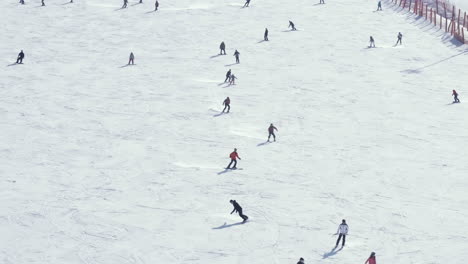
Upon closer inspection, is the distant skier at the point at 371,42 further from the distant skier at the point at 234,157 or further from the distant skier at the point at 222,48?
the distant skier at the point at 234,157

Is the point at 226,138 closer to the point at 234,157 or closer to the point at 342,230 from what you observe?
the point at 234,157

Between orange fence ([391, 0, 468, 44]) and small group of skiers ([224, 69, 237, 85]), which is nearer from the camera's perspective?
small group of skiers ([224, 69, 237, 85])

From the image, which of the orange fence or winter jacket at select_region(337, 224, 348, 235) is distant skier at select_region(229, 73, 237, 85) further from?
winter jacket at select_region(337, 224, 348, 235)

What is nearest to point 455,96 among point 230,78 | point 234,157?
point 230,78

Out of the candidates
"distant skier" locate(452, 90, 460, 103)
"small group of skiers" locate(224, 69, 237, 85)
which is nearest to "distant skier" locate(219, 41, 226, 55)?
"small group of skiers" locate(224, 69, 237, 85)

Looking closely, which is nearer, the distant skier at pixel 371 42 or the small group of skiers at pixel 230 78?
the small group of skiers at pixel 230 78

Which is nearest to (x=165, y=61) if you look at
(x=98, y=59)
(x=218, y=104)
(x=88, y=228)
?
(x=98, y=59)

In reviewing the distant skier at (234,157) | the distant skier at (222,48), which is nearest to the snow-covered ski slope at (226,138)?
the distant skier at (234,157)
